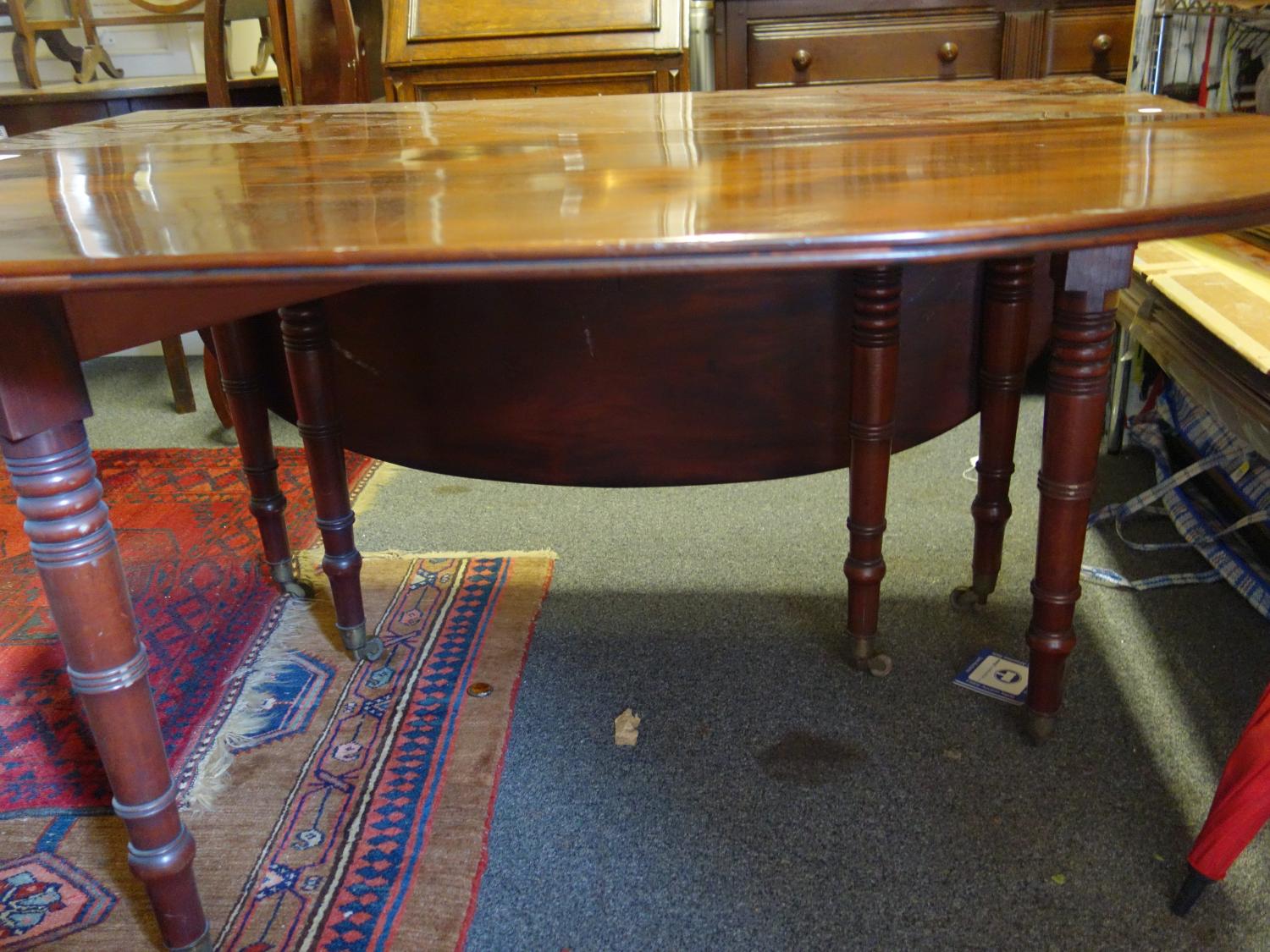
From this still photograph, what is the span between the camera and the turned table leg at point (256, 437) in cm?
166

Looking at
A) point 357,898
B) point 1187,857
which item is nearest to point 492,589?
point 357,898

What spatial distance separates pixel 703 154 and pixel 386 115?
0.80m

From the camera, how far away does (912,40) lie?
8.36 ft

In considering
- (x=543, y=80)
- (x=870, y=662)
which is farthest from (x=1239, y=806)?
(x=543, y=80)

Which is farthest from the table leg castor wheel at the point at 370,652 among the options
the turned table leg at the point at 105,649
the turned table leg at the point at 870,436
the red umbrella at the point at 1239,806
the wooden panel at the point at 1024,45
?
the wooden panel at the point at 1024,45

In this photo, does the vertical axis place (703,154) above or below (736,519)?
above

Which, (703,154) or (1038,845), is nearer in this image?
(703,154)

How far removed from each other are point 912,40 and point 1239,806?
2.04 metres

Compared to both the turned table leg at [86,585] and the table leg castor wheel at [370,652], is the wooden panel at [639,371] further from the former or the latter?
the turned table leg at [86,585]

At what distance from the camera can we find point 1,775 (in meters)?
1.46

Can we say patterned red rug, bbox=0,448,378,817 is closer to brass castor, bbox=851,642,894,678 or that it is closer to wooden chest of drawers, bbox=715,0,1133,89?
brass castor, bbox=851,642,894,678

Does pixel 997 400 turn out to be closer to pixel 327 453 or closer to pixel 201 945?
pixel 327 453

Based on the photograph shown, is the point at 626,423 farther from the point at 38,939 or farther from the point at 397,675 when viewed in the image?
the point at 38,939

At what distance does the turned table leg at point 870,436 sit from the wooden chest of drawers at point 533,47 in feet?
4.52
